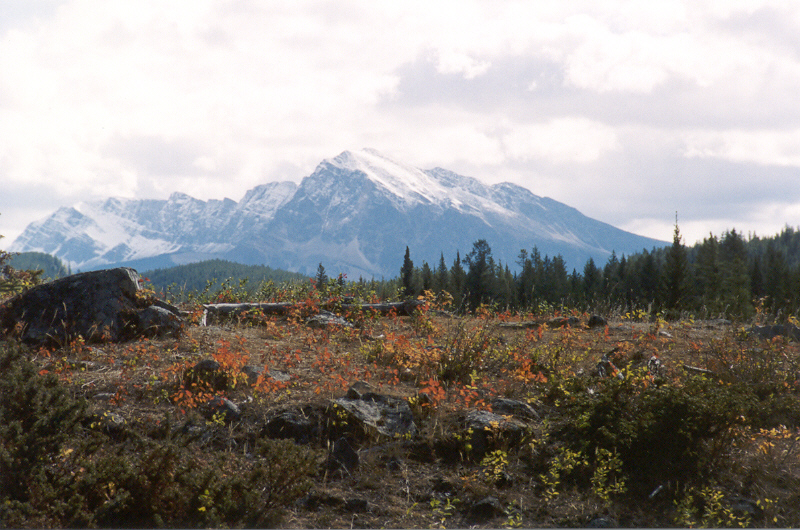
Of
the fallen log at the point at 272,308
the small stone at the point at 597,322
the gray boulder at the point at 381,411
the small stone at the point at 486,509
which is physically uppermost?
the fallen log at the point at 272,308

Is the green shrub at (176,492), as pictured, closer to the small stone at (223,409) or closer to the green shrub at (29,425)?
the green shrub at (29,425)

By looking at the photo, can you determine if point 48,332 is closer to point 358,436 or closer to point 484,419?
point 358,436

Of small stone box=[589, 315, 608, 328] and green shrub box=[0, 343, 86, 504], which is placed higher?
small stone box=[589, 315, 608, 328]

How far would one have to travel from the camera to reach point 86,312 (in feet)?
28.3

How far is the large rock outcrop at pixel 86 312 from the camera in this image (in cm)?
827

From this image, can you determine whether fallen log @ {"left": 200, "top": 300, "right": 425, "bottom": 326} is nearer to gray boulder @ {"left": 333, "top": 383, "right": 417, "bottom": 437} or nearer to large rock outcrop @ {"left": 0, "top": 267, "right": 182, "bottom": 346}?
large rock outcrop @ {"left": 0, "top": 267, "right": 182, "bottom": 346}

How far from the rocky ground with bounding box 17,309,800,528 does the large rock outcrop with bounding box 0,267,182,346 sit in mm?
369

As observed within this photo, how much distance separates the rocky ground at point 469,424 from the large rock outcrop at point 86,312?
369 mm

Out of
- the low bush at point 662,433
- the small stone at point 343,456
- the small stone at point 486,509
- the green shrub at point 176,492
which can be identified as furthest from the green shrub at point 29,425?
the low bush at point 662,433

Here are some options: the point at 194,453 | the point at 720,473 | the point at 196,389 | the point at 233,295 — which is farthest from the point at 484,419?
the point at 233,295

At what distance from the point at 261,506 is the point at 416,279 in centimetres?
10154

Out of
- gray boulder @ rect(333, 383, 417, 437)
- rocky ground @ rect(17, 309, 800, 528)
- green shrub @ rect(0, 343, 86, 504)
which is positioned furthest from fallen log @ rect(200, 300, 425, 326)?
green shrub @ rect(0, 343, 86, 504)

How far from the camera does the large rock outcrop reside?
8.27 meters

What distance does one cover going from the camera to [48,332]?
8219mm
